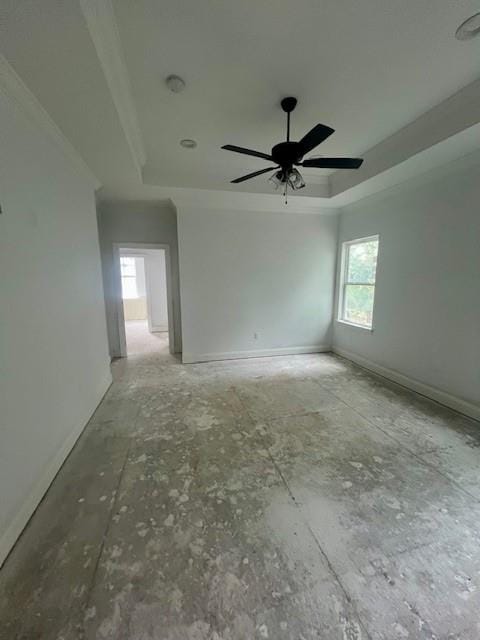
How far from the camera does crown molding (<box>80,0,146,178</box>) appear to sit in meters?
1.40

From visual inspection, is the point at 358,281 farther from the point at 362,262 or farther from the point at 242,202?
the point at 242,202

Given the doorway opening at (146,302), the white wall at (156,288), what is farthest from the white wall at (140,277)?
the white wall at (156,288)

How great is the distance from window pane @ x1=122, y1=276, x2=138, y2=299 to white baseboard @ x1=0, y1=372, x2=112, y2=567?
6644 millimetres

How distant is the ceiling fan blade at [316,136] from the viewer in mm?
1823

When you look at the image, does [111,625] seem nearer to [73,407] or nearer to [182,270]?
[73,407]

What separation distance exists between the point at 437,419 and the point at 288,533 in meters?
A: 2.16

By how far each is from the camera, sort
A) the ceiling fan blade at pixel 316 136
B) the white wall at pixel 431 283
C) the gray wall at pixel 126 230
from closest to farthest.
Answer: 1. the ceiling fan blade at pixel 316 136
2. the white wall at pixel 431 283
3. the gray wall at pixel 126 230

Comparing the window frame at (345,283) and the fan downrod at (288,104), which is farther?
the window frame at (345,283)

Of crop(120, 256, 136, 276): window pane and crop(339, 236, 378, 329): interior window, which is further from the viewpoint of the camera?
crop(120, 256, 136, 276): window pane

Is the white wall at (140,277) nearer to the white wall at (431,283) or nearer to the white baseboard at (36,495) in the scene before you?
the white baseboard at (36,495)

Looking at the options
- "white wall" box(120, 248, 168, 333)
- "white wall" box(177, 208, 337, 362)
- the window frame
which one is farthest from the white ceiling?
"white wall" box(120, 248, 168, 333)

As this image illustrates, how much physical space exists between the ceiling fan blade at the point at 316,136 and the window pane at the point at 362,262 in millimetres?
2573

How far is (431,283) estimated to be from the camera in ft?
10.3

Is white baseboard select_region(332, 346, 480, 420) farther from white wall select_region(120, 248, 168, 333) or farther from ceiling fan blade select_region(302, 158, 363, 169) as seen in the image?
white wall select_region(120, 248, 168, 333)
